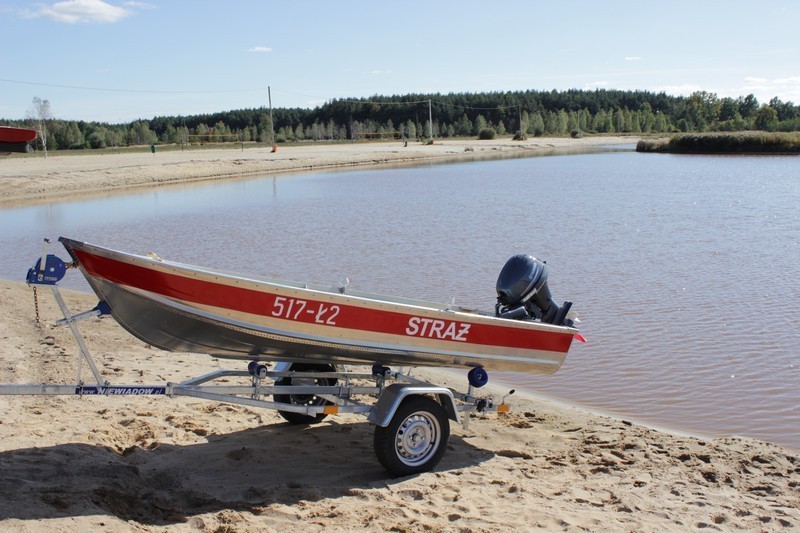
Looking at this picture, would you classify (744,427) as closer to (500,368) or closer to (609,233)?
(500,368)

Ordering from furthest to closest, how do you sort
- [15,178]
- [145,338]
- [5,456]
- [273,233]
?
[15,178] < [273,233] < [145,338] < [5,456]

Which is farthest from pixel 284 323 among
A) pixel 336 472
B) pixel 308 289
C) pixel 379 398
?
pixel 336 472

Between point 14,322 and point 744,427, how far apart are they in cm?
845

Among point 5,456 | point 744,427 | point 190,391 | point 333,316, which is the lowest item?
point 744,427

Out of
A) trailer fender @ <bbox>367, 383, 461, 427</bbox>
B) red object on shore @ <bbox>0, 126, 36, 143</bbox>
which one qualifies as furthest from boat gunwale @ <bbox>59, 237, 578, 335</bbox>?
red object on shore @ <bbox>0, 126, 36, 143</bbox>

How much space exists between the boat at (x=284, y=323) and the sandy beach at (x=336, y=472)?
0.78 metres

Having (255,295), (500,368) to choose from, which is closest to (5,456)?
(255,295)

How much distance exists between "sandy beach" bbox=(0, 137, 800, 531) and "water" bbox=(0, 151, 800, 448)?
1.43 meters

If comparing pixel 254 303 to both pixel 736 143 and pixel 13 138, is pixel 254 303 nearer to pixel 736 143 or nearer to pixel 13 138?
pixel 13 138

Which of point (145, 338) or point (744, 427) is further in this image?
point (744, 427)

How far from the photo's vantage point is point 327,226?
2158cm

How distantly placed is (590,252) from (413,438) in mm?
11697

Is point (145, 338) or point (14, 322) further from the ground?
point (145, 338)

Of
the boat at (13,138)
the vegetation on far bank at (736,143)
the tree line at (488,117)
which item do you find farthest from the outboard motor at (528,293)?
the tree line at (488,117)
